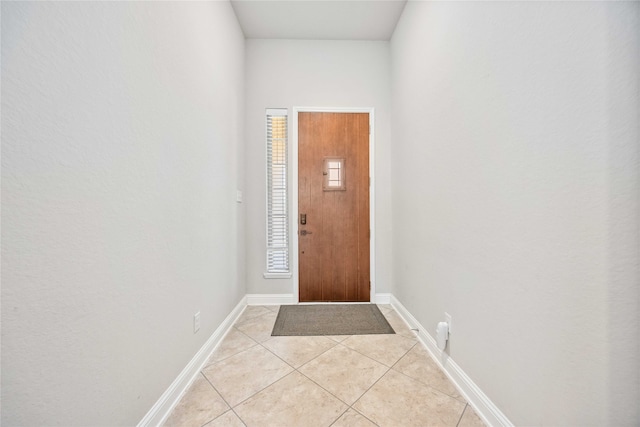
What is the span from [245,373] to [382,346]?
1.01 m

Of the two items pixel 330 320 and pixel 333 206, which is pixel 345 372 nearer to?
pixel 330 320

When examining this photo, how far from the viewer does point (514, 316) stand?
101 cm

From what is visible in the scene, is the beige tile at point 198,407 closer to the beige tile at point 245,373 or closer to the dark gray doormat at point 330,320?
the beige tile at point 245,373

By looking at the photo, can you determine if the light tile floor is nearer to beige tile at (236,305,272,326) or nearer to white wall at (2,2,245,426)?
white wall at (2,2,245,426)

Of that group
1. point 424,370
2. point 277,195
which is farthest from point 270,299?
point 424,370

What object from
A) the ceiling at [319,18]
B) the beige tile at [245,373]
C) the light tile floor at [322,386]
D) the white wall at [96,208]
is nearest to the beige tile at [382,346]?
the light tile floor at [322,386]

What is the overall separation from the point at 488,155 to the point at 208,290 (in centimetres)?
192

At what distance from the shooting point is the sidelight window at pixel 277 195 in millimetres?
2781

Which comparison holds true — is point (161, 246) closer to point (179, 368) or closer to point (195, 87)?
point (179, 368)

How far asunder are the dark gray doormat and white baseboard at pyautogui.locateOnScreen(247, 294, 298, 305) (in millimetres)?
84

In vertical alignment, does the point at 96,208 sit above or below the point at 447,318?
above

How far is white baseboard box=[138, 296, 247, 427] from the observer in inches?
43.0

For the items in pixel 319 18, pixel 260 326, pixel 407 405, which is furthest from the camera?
pixel 319 18

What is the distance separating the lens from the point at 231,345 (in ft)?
6.07
